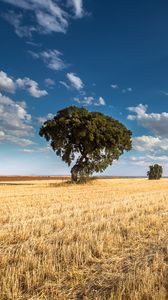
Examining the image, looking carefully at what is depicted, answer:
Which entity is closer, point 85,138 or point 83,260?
point 83,260

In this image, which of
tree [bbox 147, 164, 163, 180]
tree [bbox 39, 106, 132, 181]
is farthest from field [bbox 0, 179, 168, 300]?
tree [bbox 147, 164, 163, 180]

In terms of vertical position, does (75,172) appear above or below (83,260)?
above

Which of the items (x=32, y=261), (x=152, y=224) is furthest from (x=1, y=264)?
(x=152, y=224)

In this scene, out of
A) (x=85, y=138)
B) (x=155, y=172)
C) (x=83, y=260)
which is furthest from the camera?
(x=155, y=172)

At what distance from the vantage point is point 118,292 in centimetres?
534

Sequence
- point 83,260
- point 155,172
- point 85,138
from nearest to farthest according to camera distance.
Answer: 1. point 83,260
2. point 85,138
3. point 155,172

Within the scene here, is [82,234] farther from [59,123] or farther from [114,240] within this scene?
[59,123]

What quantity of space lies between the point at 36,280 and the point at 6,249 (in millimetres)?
2319

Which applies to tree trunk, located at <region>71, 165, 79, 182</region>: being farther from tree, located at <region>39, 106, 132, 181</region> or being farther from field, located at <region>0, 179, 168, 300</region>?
field, located at <region>0, 179, 168, 300</region>

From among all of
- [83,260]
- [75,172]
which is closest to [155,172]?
[75,172]

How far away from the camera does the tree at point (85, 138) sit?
131ft

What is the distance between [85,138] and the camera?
40.3 meters

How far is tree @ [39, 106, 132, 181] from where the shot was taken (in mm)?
39969

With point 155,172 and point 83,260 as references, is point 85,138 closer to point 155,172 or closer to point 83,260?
point 83,260
